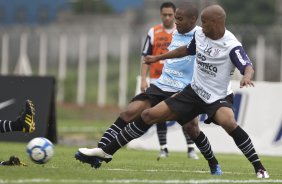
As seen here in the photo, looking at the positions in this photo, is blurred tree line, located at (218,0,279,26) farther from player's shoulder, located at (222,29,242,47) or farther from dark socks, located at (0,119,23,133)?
player's shoulder, located at (222,29,242,47)

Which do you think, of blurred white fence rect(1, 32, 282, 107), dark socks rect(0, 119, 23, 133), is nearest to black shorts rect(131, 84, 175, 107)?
dark socks rect(0, 119, 23, 133)

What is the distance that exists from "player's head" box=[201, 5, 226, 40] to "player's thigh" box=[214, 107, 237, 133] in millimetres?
867

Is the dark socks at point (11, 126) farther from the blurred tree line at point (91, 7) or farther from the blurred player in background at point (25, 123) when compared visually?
the blurred tree line at point (91, 7)

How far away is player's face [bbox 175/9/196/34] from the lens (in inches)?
488

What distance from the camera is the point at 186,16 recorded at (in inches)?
492

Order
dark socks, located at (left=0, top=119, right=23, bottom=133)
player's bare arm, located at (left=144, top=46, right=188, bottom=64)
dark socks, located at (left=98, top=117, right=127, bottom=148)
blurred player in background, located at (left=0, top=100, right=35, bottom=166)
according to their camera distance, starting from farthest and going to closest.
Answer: dark socks, located at (left=98, top=117, right=127, bottom=148), dark socks, located at (left=0, top=119, right=23, bottom=133), blurred player in background, located at (left=0, top=100, right=35, bottom=166), player's bare arm, located at (left=144, top=46, right=188, bottom=64)

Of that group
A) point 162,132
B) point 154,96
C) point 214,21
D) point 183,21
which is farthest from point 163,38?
point 214,21

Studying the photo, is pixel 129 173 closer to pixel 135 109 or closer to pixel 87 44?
pixel 135 109

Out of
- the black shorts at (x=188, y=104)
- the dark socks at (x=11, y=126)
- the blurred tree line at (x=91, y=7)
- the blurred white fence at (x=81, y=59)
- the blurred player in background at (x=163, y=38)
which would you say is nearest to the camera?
the black shorts at (x=188, y=104)

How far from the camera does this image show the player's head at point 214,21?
11016 millimetres

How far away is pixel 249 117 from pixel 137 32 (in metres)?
19.6

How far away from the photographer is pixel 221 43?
439 inches

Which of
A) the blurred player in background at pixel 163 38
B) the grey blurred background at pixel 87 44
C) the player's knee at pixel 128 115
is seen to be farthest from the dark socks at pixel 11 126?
the grey blurred background at pixel 87 44

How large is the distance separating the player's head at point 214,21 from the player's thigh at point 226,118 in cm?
87
